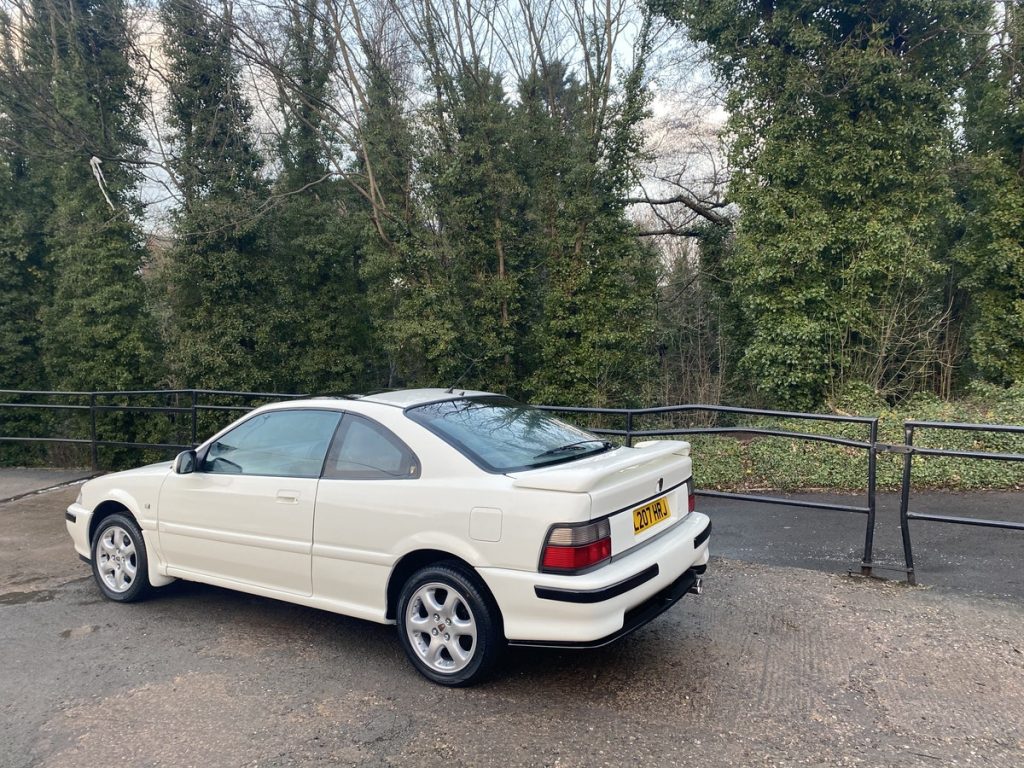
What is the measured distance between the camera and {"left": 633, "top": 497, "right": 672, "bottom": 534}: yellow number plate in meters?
3.63

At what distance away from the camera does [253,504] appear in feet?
13.9

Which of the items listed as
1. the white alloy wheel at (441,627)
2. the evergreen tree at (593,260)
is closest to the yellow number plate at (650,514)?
the white alloy wheel at (441,627)

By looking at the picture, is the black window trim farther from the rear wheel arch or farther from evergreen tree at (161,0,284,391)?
evergreen tree at (161,0,284,391)

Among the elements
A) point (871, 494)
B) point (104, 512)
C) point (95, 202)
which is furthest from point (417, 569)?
point (95, 202)

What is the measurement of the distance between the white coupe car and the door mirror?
11 mm

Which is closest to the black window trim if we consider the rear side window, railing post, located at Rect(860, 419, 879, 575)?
the rear side window

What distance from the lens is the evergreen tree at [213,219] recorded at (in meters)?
16.6

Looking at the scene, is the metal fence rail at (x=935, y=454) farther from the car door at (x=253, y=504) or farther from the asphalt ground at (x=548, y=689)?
the car door at (x=253, y=504)

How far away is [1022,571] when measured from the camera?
5316 mm

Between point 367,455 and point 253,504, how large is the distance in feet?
2.77

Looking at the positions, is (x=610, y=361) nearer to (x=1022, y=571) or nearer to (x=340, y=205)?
(x=340, y=205)

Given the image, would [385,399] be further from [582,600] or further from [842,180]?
[842,180]

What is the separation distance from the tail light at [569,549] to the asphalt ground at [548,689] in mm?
721

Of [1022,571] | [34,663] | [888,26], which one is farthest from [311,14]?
[1022,571]
